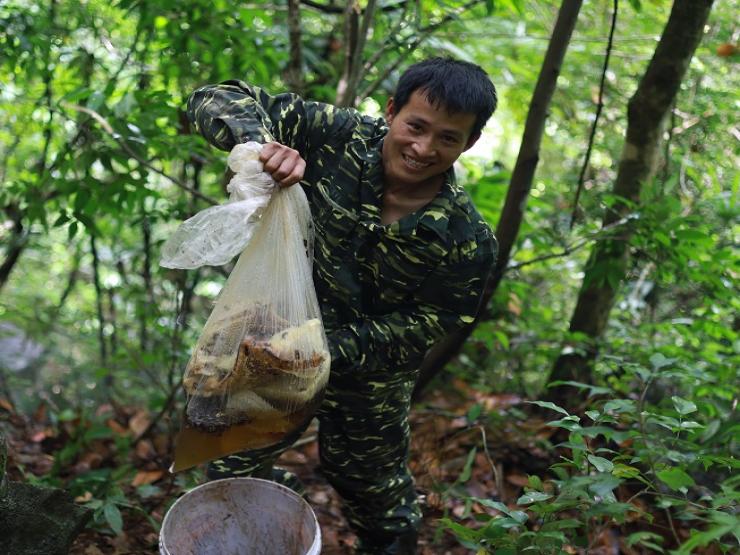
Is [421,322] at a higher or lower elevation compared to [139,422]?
higher

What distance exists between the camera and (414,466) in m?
3.15

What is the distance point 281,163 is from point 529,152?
130cm

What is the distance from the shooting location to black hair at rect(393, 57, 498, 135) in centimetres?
185

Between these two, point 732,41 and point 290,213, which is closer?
point 290,213

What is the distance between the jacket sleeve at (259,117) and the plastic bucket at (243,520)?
0.93m

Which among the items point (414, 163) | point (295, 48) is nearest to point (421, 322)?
point (414, 163)

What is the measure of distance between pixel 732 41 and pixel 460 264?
8.87ft

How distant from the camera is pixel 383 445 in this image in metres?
2.28

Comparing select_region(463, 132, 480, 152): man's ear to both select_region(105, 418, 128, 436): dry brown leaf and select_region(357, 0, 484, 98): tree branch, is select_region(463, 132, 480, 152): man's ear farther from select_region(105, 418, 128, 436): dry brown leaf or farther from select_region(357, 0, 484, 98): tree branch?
select_region(105, 418, 128, 436): dry brown leaf

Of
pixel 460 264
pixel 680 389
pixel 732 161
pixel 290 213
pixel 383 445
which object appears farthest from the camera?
pixel 732 161

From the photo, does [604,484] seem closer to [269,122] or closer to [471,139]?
[471,139]

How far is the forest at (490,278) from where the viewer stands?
244 cm

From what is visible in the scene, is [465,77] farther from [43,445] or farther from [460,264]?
[43,445]

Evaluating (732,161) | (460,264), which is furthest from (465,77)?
(732,161)
